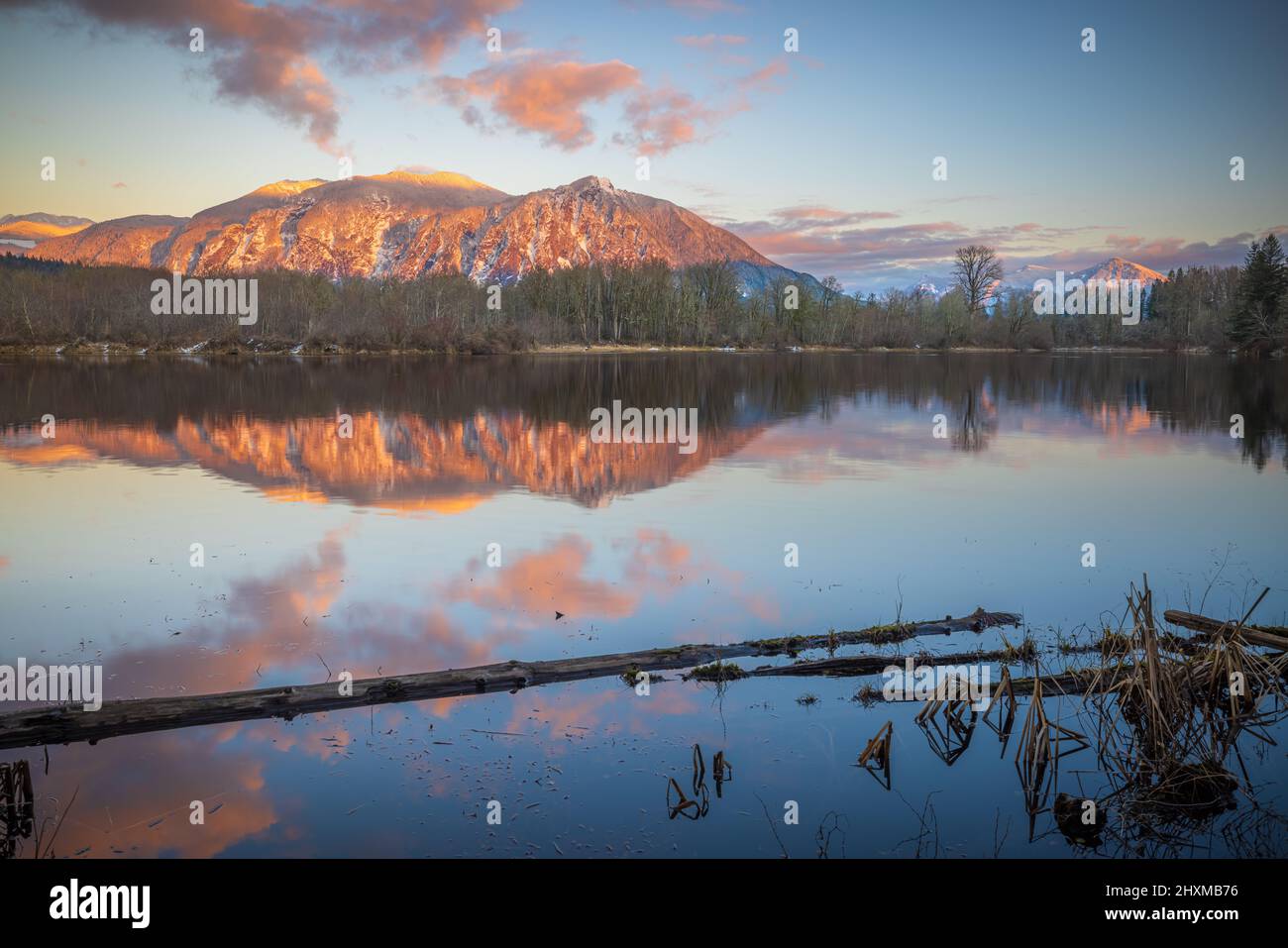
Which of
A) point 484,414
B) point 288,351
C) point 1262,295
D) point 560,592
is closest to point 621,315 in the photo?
point 288,351

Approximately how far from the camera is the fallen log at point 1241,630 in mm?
9794

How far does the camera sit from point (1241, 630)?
962 centimetres

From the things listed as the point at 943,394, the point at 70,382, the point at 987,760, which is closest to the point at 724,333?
the point at 943,394

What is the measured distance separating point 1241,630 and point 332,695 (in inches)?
389

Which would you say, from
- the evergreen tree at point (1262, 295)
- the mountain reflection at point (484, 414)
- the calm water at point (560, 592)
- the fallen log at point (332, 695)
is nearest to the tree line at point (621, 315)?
the evergreen tree at point (1262, 295)

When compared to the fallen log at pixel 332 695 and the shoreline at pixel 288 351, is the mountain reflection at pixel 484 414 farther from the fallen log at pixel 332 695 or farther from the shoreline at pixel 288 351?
the shoreline at pixel 288 351

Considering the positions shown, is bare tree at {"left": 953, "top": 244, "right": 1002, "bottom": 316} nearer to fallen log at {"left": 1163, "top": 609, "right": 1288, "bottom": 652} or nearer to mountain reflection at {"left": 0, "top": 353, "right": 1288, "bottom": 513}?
mountain reflection at {"left": 0, "top": 353, "right": 1288, "bottom": 513}

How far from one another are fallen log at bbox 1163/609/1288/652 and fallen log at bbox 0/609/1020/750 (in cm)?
365

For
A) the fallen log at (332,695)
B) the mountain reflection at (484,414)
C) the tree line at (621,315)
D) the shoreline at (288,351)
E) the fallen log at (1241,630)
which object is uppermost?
the tree line at (621,315)

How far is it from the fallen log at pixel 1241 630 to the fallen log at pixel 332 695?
365 centimetres

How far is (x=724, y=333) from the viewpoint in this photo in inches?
5915
